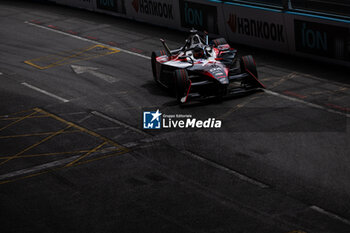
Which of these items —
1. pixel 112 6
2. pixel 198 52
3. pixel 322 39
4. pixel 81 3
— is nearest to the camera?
pixel 198 52

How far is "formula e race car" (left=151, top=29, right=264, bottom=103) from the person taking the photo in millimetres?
19969

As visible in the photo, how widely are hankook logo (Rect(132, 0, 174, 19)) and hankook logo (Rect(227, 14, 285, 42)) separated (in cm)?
453

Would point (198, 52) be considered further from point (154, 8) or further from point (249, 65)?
point (154, 8)

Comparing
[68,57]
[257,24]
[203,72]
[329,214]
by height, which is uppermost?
[257,24]

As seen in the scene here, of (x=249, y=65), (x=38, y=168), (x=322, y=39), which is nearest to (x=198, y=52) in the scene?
(x=249, y=65)

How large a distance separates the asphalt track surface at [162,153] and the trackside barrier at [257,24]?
1.99 feet

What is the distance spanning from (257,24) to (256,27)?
17 centimetres

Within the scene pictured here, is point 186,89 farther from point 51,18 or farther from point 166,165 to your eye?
point 51,18

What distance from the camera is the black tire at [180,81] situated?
19.9 metres

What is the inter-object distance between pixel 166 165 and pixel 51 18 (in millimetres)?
21937
